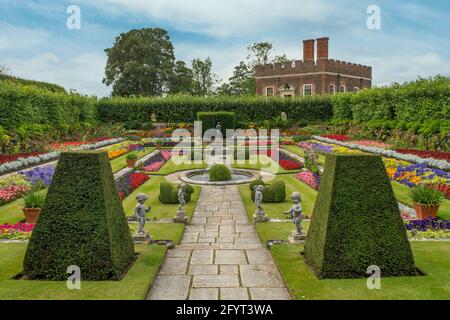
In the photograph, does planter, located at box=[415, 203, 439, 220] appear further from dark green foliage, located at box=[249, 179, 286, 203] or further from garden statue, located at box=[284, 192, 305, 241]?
dark green foliage, located at box=[249, 179, 286, 203]

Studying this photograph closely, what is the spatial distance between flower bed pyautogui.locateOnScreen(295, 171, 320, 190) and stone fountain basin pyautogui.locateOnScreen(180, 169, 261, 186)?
1655 millimetres

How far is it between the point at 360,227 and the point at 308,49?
4367cm

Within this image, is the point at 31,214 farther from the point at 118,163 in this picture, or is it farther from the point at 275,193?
the point at 118,163

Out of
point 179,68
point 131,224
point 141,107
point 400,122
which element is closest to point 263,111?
point 141,107

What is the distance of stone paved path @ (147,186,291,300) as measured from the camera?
198 inches

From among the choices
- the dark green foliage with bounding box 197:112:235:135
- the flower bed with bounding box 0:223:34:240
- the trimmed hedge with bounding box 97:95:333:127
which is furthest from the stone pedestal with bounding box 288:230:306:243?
the trimmed hedge with bounding box 97:95:333:127

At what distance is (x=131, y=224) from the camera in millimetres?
8641

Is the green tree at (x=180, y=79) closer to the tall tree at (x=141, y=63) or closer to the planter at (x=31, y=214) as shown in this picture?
the tall tree at (x=141, y=63)

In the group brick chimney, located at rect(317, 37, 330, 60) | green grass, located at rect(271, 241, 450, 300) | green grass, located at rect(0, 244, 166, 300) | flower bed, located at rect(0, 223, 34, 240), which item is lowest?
flower bed, located at rect(0, 223, 34, 240)

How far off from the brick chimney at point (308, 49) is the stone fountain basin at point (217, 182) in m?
33.3

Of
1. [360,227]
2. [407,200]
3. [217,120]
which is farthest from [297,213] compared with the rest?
[217,120]

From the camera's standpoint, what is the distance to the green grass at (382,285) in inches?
186

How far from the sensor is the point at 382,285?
16.4 feet

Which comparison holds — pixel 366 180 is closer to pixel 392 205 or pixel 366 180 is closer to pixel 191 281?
pixel 392 205
